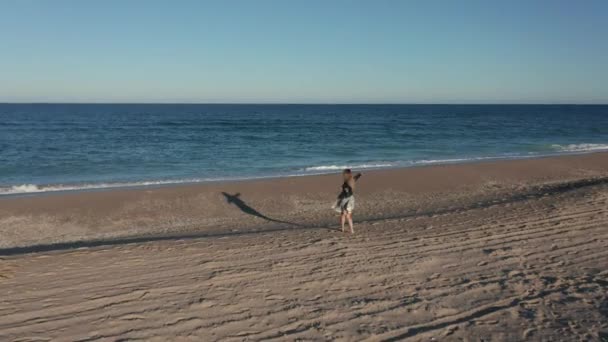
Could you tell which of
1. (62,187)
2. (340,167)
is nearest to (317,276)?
(62,187)

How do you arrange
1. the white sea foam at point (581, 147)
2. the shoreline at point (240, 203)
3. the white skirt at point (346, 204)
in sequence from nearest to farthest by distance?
1. the white skirt at point (346, 204)
2. the shoreline at point (240, 203)
3. the white sea foam at point (581, 147)

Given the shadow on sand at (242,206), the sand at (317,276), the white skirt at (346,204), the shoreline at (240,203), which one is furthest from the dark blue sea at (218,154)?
the white skirt at (346,204)

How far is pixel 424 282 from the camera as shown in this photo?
6.24 m

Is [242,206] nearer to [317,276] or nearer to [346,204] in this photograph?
[346,204]

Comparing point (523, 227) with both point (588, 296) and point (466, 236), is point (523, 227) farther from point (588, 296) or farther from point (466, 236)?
point (588, 296)

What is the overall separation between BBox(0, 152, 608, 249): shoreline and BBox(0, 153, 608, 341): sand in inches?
4.0

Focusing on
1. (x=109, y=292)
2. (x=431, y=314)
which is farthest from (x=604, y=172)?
(x=109, y=292)

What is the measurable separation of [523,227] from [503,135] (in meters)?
33.4

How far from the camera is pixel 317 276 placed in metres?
6.50

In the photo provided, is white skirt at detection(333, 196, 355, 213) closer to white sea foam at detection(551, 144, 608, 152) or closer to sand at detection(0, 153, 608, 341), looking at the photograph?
sand at detection(0, 153, 608, 341)

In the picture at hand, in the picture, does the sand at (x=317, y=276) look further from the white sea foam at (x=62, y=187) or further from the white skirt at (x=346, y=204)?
the white sea foam at (x=62, y=187)

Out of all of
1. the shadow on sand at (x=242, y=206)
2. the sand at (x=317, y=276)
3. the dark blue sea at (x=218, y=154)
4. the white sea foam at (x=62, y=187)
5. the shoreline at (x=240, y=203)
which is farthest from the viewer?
the dark blue sea at (x=218, y=154)

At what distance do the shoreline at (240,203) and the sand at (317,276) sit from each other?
10 centimetres

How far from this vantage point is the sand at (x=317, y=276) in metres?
5.01
